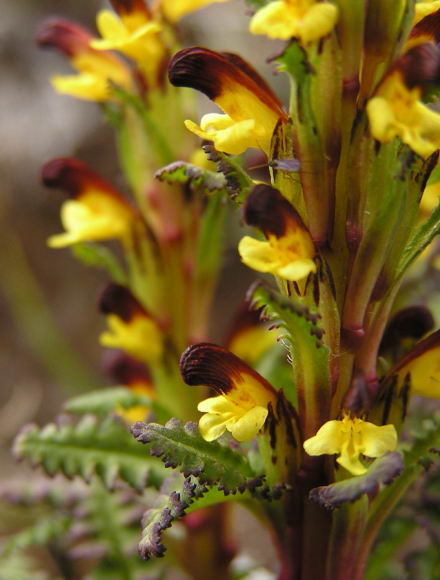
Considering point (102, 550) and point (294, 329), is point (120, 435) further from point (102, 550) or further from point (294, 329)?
point (294, 329)

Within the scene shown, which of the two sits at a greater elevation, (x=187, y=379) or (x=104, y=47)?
(x=104, y=47)

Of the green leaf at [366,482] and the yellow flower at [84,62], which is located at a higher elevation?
the yellow flower at [84,62]

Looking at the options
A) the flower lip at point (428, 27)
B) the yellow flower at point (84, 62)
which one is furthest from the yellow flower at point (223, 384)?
the yellow flower at point (84, 62)

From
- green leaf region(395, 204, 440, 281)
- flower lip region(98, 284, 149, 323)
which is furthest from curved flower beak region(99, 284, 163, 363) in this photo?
green leaf region(395, 204, 440, 281)

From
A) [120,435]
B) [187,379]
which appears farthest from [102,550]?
[187,379]

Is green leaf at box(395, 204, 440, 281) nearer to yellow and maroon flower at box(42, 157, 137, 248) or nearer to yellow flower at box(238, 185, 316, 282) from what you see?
yellow flower at box(238, 185, 316, 282)

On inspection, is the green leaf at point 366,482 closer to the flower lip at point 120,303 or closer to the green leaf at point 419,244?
the green leaf at point 419,244

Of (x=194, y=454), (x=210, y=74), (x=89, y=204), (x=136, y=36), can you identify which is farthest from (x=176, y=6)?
(x=194, y=454)
